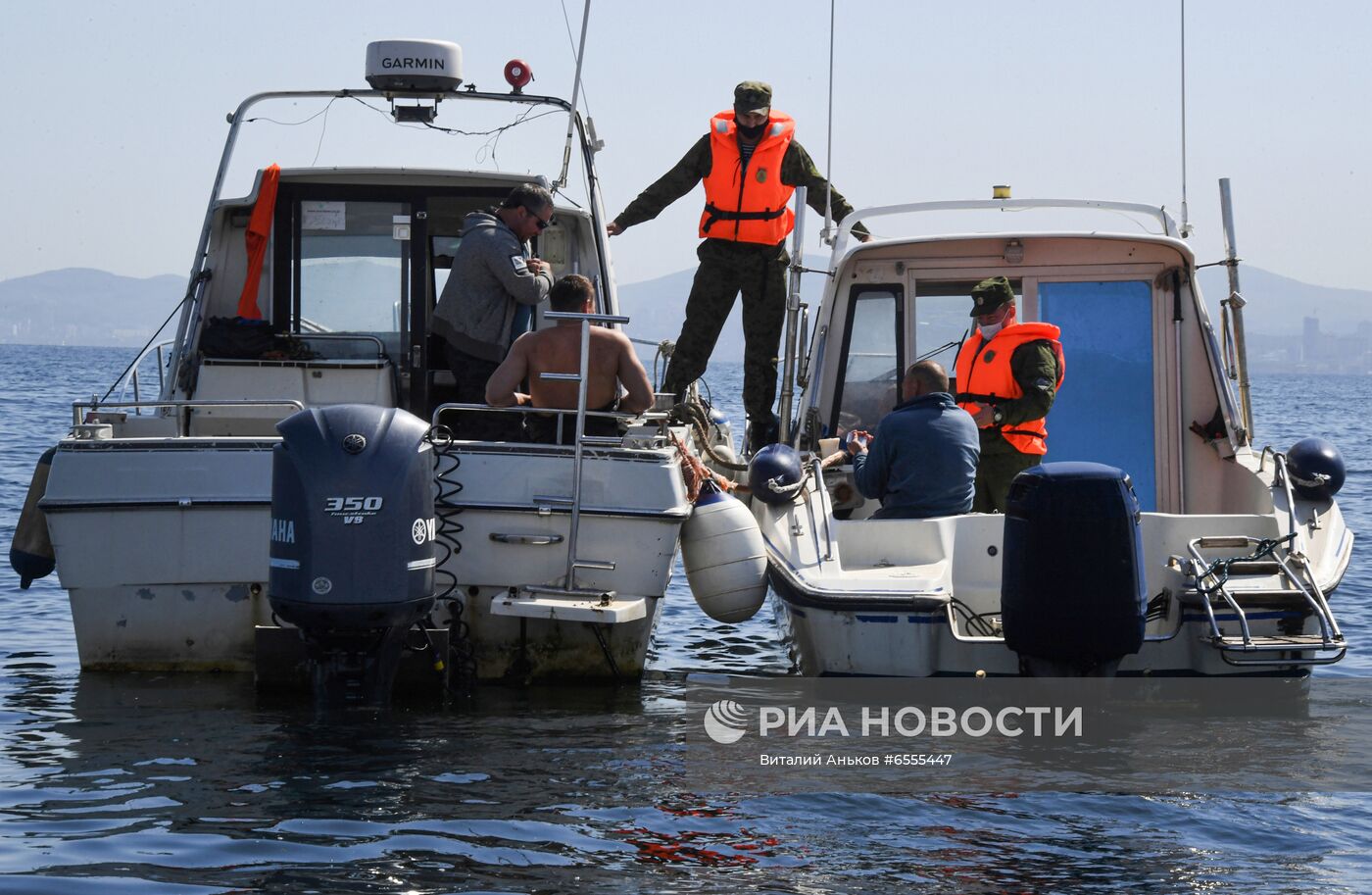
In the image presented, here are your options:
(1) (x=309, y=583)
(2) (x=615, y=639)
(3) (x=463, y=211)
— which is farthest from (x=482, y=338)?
(1) (x=309, y=583)

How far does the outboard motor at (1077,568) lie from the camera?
6.16 meters

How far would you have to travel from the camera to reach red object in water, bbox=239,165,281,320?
9055 millimetres

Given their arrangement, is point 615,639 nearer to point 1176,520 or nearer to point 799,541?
point 799,541

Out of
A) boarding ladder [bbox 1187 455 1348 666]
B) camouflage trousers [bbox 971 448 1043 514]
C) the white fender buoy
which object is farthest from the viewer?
camouflage trousers [bbox 971 448 1043 514]

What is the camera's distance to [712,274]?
10.2m

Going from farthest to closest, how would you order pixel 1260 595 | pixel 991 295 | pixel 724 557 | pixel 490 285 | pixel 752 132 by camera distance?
pixel 752 132 → pixel 991 295 → pixel 490 285 → pixel 724 557 → pixel 1260 595

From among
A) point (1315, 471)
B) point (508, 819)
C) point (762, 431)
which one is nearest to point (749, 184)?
point (762, 431)

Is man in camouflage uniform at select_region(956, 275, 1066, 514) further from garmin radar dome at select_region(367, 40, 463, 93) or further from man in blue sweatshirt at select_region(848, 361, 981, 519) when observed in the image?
garmin radar dome at select_region(367, 40, 463, 93)

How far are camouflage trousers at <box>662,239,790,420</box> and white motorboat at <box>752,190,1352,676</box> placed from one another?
46 centimetres

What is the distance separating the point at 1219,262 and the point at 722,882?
5393mm

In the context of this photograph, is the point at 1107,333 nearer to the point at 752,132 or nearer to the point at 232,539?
the point at 752,132

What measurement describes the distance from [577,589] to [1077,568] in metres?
1.98

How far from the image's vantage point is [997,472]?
8391 millimetres

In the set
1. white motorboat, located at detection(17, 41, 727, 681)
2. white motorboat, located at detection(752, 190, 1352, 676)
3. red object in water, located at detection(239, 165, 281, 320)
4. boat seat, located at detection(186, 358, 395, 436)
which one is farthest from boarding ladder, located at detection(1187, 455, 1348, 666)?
red object in water, located at detection(239, 165, 281, 320)
